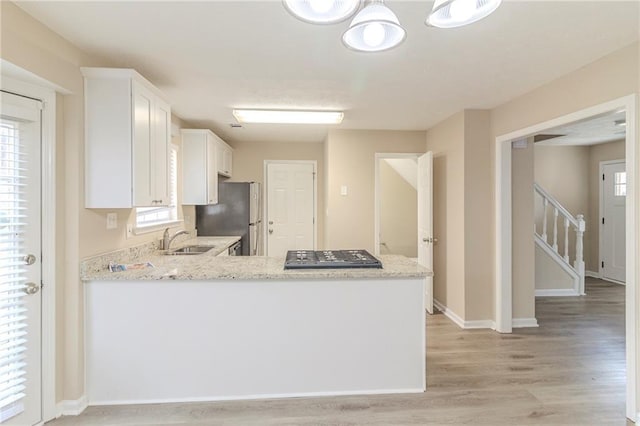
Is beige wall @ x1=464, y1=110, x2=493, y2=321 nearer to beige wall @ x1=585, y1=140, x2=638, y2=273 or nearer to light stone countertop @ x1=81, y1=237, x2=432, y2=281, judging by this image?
light stone countertop @ x1=81, y1=237, x2=432, y2=281

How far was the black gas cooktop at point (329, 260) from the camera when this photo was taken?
7.52 feet

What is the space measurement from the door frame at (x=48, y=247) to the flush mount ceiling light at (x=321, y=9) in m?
1.68

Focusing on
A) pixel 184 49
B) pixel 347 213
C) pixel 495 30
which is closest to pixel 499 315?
pixel 347 213

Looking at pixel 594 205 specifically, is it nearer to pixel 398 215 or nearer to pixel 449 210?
pixel 398 215

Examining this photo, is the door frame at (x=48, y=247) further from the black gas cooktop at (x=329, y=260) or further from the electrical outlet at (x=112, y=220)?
the black gas cooktop at (x=329, y=260)

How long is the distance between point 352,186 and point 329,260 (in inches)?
86.4

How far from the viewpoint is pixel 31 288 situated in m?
1.92

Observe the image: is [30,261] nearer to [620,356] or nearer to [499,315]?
[499,315]

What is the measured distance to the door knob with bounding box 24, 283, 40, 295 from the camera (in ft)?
6.22

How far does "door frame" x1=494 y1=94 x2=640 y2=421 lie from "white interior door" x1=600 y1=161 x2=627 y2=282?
354 centimetres

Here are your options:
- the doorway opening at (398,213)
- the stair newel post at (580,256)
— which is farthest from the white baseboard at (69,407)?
the stair newel post at (580,256)

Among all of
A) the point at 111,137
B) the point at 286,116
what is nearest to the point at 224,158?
the point at 286,116

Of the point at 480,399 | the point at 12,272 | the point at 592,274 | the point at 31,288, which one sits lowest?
the point at 480,399

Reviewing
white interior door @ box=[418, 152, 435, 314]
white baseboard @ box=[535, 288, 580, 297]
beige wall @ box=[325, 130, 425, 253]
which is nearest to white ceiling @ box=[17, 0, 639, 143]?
white interior door @ box=[418, 152, 435, 314]
